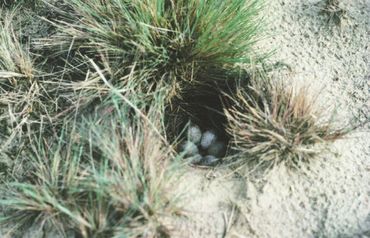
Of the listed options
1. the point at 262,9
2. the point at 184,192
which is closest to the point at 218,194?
the point at 184,192

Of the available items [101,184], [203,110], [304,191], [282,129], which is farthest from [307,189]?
[101,184]

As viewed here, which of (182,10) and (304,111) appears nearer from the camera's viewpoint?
(304,111)

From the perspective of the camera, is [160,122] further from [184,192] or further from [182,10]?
[182,10]

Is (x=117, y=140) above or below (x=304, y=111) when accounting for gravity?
below

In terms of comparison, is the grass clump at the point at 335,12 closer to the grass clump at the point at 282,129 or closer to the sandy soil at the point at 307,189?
the sandy soil at the point at 307,189

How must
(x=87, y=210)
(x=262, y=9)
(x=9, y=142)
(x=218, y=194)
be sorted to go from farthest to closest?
1. (x=262, y=9)
2. (x=9, y=142)
3. (x=218, y=194)
4. (x=87, y=210)

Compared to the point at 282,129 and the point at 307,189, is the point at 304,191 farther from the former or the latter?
the point at 282,129

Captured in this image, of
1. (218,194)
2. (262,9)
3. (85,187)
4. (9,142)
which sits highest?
(262,9)
